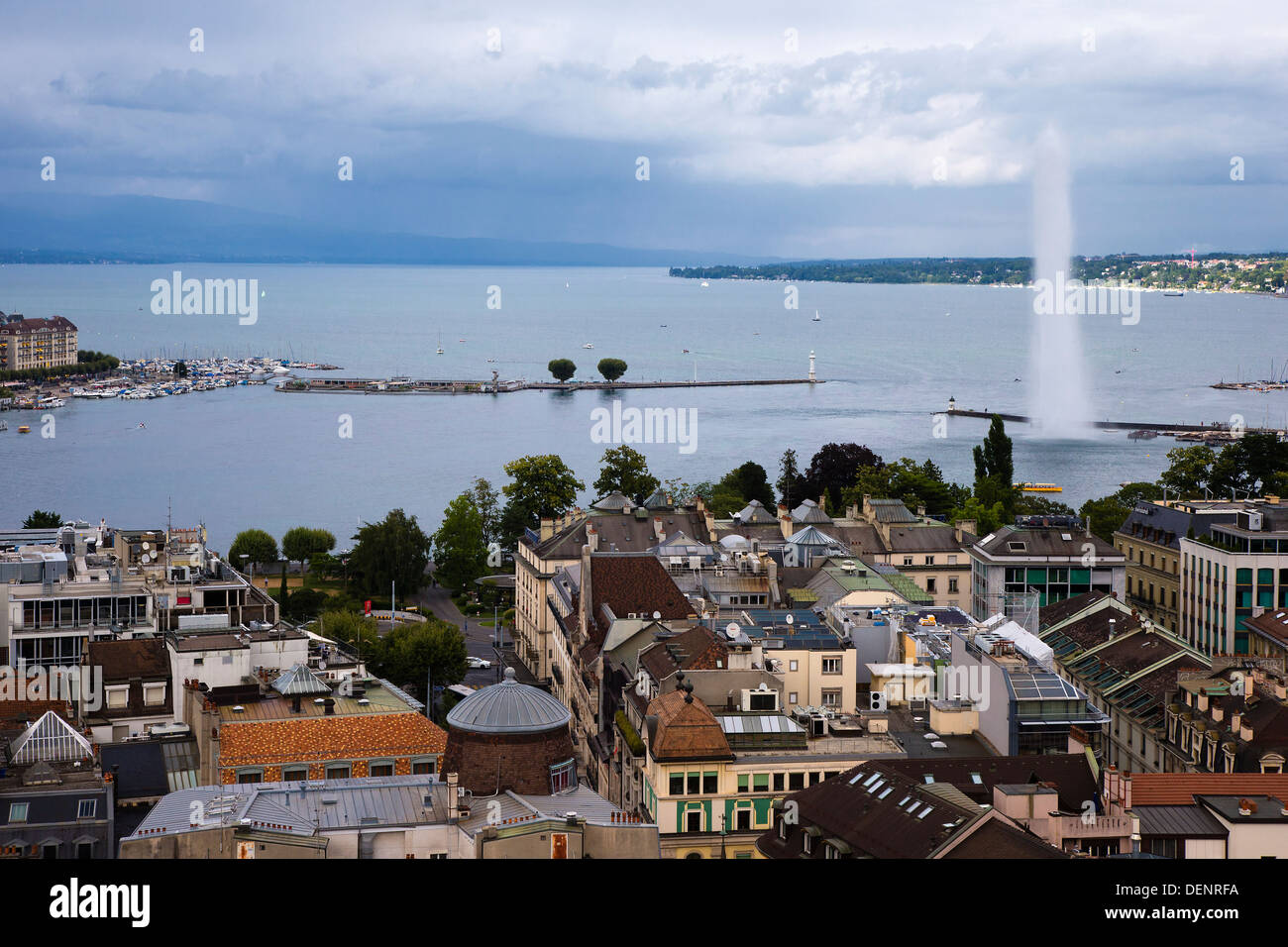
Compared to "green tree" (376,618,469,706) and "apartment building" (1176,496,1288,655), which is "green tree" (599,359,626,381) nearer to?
"apartment building" (1176,496,1288,655)

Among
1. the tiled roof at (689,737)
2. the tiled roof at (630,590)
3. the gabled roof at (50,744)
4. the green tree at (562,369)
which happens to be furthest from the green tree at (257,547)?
the green tree at (562,369)

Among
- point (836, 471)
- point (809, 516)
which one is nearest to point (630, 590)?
point (809, 516)

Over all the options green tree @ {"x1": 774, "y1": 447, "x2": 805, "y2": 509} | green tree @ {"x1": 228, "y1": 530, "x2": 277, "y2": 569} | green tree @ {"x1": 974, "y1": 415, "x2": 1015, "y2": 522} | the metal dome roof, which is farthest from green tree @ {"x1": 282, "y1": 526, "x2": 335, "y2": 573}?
the metal dome roof

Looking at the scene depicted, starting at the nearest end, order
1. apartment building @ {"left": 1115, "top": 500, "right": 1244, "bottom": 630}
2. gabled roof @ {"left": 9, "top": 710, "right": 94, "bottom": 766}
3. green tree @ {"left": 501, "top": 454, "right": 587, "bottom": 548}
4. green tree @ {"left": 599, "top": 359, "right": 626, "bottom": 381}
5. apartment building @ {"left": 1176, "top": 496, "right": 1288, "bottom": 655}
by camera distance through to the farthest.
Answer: gabled roof @ {"left": 9, "top": 710, "right": 94, "bottom": 766}
apartment building @ {"left": 1176, "top": 496, "right": 1288, "bottom": 655}
apartment building @ {"left": 1115, "top": 500, "right": 1244, "bottom": 630}
green tree @ {"left": 501, "top": 454, "right": 587, "bottom": 548}
green tree @ {"left": 599, "top": 359, "right": 626, "bottom": 381}

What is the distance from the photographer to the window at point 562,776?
67.6 feet

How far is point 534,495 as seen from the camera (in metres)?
62.9

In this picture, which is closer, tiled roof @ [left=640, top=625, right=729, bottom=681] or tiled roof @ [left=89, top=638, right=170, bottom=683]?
tiled roof @ [left=640, top=625, right=729, bottom=681]

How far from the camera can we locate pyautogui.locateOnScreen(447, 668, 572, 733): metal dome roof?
68.4 ft

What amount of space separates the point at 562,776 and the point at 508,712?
1125 mm

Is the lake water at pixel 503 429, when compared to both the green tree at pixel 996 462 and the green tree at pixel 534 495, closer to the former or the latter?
the green tree at pixel 996 462

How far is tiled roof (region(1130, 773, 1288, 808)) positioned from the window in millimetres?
7422

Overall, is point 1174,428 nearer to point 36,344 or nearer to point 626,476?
point 626,476
